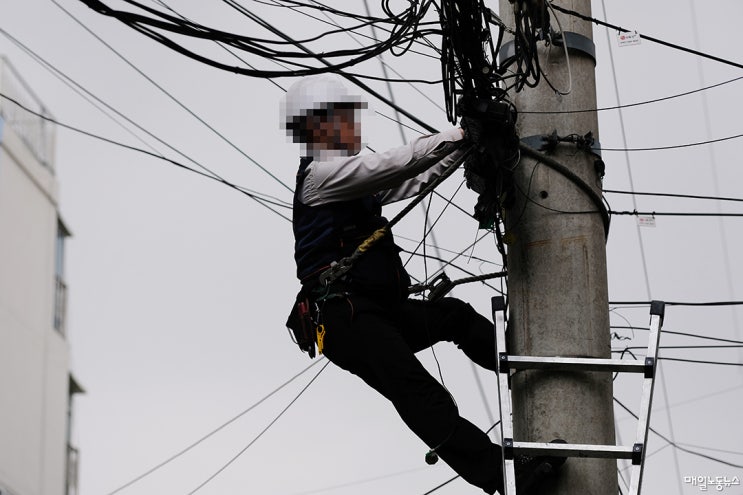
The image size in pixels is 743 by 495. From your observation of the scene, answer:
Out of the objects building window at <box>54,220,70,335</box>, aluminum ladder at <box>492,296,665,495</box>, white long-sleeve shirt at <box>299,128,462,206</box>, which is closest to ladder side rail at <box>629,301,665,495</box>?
aluminum ladder at <box>492,296,665,495</box>

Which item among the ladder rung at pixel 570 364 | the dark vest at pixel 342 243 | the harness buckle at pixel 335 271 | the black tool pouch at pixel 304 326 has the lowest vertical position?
the ladder rung at pixel 570 364

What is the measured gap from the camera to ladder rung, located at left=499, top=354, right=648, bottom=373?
16.2 ft

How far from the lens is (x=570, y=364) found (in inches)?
195

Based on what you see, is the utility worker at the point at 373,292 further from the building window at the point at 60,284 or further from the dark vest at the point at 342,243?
the building window at the point at 60,284

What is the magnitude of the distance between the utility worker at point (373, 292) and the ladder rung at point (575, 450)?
11cm

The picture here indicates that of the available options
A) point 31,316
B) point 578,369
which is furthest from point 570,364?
point 31,316

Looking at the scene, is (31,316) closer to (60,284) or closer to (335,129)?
(60,284)

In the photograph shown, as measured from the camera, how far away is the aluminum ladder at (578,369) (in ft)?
15.5

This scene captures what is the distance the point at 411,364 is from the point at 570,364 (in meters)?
0.61

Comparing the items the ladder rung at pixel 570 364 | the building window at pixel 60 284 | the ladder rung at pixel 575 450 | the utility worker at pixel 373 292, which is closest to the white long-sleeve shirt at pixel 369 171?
the utility worker at pixel 373 292

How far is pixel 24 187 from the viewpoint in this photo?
27875 millimetres

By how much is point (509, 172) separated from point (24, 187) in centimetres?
2389

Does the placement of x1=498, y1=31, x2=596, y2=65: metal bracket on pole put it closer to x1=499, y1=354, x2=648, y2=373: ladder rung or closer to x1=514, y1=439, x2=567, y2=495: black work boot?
x1=499, y1=354, x2=648, y2=373: ladder rung

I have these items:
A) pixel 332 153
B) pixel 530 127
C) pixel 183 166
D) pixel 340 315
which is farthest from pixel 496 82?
pixel 183 166
